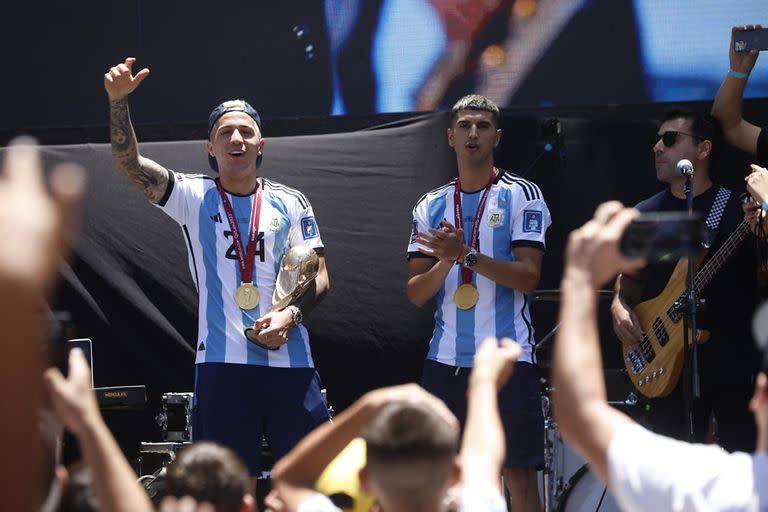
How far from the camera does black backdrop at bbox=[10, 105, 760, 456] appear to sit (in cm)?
566

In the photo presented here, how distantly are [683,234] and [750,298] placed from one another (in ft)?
10.5

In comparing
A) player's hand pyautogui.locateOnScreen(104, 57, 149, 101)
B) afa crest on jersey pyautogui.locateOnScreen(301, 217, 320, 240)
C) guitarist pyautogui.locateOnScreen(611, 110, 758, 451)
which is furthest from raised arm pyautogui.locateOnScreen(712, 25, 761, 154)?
player's hand pyautogui.locateOnScreen(104, 57, 149, 101)

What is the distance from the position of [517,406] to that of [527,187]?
3.37 feet

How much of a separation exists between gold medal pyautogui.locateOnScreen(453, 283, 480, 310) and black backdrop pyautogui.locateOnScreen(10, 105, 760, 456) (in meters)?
0.91

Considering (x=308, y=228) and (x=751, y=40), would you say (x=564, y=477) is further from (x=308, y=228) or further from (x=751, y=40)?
(x=751, y=40)

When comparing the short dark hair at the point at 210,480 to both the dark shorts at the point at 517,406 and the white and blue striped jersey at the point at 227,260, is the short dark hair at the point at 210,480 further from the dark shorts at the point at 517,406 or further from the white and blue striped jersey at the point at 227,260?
the dark shorts at the point at 517,406

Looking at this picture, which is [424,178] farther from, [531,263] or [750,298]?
[750,298]

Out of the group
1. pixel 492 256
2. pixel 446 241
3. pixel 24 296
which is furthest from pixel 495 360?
pixel 492 256

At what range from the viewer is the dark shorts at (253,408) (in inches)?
174

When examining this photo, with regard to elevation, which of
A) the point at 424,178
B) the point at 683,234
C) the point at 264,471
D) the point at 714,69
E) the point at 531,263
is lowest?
the point at 264,471

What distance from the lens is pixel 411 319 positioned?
→ 18.6 ft

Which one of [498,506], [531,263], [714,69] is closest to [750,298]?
[531,263]

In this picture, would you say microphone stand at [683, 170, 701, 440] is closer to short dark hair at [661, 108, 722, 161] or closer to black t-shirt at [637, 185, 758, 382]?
black t-shirt at [637, 185, 758, 382]

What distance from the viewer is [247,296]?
4.57 meters
